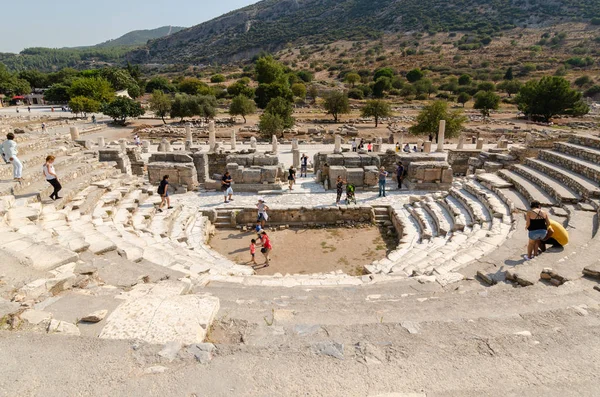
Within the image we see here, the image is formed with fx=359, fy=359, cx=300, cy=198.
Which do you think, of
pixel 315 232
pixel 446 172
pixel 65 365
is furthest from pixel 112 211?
pixel 446 172

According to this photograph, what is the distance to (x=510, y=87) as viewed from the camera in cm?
6550

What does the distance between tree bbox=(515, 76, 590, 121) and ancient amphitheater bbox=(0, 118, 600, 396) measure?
42083 mm

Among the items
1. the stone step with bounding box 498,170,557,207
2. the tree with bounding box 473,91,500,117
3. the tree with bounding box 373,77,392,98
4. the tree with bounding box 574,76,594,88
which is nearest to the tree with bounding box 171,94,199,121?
the tree with bounding box 373,77,392,98

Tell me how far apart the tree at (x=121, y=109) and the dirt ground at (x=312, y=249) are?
41194mm

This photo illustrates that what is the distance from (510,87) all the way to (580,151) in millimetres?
61728

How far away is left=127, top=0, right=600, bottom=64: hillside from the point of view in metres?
110

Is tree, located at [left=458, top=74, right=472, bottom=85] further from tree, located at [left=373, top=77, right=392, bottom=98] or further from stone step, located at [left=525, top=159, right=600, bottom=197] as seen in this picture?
stone step, located at [left=525, top=159, right=600, bottom=197]

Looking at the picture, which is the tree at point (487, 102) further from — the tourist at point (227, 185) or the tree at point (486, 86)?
the tourist at point (227, 185)

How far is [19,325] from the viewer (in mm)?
Answer: 4328

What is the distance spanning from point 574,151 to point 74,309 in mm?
16812

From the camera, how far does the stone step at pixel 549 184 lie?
36.1 ft

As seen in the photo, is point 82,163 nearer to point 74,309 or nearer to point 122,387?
point 74,309

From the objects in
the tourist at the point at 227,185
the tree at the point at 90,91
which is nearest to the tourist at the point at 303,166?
the tourist at the point at 227,185

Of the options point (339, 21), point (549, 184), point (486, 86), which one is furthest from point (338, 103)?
point (339, 21)
